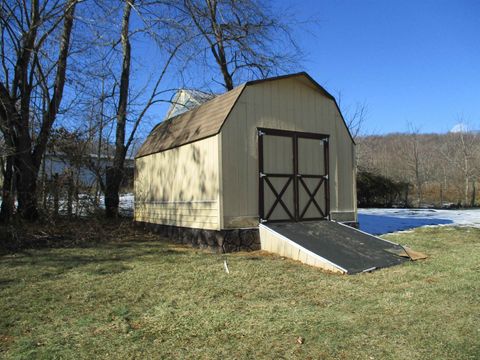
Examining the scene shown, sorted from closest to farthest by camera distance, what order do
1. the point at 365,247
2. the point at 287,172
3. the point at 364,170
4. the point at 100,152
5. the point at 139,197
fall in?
1. the point at 365,247
2. the point at 287,172
3. the point at 139,197
4. the point at 100,152
5. the point at 364,170

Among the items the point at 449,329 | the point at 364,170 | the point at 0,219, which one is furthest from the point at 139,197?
the point at 364,170

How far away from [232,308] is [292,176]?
493cm

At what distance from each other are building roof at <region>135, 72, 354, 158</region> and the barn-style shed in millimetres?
Answer: 32

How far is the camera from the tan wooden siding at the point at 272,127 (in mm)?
8320

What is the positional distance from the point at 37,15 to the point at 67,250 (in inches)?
255

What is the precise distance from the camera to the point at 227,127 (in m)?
8.32

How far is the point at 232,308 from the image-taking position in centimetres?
468

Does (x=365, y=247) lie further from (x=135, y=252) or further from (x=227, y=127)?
(x=135, y=252)

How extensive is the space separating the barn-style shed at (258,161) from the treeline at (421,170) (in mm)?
14119

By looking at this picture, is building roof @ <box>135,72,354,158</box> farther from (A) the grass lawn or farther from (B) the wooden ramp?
(A) the grass lawn

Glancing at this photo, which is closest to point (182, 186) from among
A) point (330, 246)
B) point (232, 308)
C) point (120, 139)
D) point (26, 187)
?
point (330, 246)

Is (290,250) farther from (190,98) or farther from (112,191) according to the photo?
(190,98)

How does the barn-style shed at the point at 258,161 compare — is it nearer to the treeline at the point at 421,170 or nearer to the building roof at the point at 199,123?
the building roof at the point at 199,123

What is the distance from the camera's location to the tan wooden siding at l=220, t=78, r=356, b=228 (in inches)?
328
